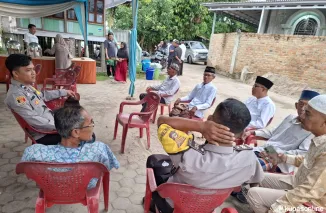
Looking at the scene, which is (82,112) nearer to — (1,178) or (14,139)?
(1,178)

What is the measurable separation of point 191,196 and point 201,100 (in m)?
2.56

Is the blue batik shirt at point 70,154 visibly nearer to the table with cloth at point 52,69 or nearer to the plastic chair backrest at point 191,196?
the plastic chair backrest at point 191,196

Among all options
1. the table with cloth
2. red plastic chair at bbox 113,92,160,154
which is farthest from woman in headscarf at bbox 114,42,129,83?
red plastic chair at bbox 113,92,160,154

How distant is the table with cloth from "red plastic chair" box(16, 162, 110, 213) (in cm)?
595

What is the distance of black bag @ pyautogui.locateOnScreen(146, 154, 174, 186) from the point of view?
1.79m

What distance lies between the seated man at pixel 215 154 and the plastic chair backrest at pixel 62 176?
1.69ft

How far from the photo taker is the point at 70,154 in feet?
4.93

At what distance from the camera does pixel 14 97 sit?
2.07 metres

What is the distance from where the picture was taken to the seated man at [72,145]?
1437 millimetres

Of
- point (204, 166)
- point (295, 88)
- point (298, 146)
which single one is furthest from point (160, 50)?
point (204, 166)

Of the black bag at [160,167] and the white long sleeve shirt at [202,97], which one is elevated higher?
the white long sleeve shirt at [202,97]

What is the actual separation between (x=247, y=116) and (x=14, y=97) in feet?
6.91

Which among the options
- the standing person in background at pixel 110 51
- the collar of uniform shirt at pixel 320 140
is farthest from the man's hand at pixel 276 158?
the standing person in background at pixel 110 51

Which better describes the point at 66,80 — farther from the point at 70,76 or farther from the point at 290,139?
the point at 290,139
